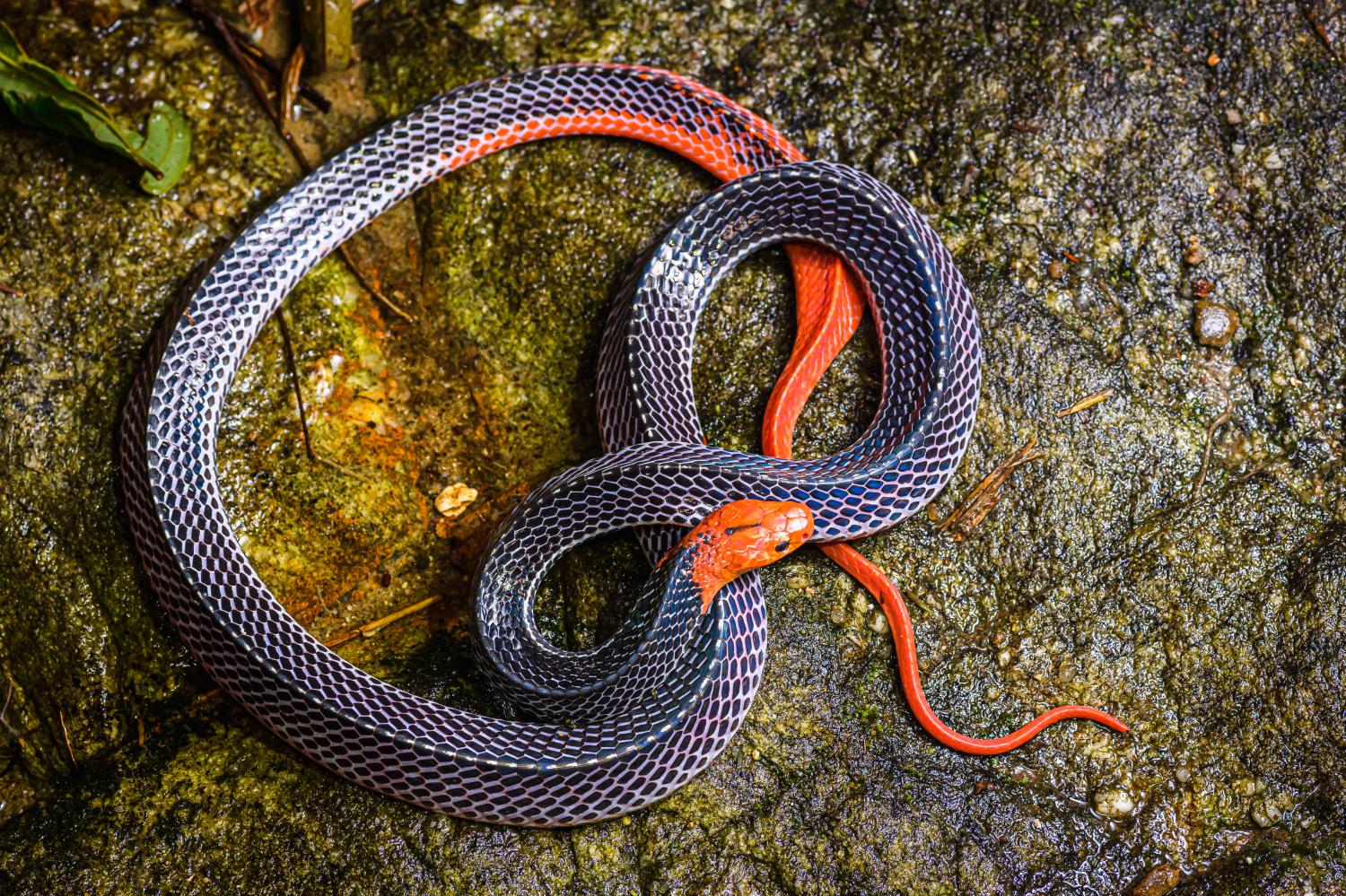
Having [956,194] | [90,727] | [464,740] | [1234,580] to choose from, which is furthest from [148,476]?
[1234,580]

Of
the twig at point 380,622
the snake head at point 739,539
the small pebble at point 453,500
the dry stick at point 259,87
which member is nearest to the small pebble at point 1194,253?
A: the snake head at point 739,539

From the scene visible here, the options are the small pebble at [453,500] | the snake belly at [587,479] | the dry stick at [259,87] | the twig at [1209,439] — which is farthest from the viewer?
the dry stick at [259,87]

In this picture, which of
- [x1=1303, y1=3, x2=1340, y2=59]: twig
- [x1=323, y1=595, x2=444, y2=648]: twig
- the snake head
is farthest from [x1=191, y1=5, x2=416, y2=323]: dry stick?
[x1=1303, y1=3, x2=1340, y2=59]: twig

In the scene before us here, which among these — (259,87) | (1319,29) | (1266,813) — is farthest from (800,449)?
(259,87)

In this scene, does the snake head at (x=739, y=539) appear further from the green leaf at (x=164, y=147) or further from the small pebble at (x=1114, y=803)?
the green leaf at (x=164, y=147)

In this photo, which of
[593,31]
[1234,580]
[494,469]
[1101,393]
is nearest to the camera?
[1234,580]

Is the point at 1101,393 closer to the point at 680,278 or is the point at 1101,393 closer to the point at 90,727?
the point at 680,278
